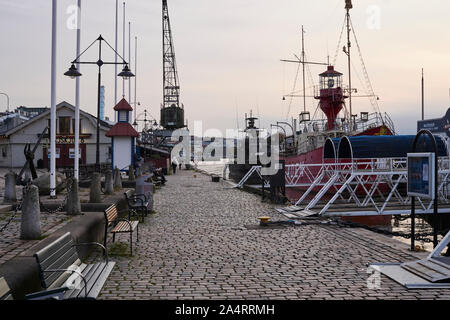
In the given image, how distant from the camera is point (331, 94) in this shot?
139 feet

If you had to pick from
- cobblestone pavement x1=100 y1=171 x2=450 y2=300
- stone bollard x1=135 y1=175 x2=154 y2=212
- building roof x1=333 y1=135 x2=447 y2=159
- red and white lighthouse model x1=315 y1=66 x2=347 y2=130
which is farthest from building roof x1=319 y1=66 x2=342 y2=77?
cobblestone pavement x1=100 y1=171 x2=450 y2=300

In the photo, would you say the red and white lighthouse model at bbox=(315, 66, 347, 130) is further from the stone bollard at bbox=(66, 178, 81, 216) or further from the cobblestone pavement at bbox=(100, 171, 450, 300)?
the stone bollard at bbox=(66, 178, 81, 216)

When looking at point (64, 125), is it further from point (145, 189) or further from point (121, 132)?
point (145, 189)

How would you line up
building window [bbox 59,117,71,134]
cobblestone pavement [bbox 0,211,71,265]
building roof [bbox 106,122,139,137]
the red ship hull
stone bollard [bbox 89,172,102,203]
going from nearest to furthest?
cobblestone pavement [bbox 0,211,71,265] < stone bollard [bbox 89,172,102,203] < the red ship hull < building roof [bbox 106,122,139,137] < building window [bbox 59,117,71,134]

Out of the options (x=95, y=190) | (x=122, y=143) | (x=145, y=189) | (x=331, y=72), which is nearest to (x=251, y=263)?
(x=95, y=190)

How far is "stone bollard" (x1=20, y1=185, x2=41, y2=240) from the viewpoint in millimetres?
8523

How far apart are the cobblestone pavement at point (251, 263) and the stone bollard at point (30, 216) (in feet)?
5.23

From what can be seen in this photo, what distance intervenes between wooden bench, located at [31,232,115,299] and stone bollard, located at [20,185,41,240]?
6.19ft

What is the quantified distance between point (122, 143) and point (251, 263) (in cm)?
2194

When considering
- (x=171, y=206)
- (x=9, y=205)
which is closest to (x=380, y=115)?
(x=171, y=206)

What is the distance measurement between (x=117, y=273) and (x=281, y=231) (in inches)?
231

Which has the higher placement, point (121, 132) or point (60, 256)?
point (121, 132)

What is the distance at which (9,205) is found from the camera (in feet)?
44.5
